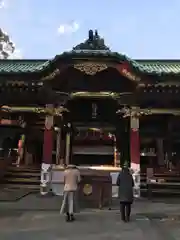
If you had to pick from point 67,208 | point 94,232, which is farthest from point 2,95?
point 94,232

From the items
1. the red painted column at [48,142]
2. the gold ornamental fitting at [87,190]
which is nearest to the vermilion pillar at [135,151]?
the gold ornamental fitting at [87,190]

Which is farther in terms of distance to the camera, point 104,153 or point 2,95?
point 104,153

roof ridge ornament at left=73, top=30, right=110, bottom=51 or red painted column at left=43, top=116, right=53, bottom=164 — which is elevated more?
roof ridge ornament at left=73, top=30, right=110, bottom=51

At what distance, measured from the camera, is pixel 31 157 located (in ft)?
64.3

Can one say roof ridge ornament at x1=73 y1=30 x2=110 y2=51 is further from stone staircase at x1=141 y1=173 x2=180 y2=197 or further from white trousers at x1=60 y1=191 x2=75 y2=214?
white trousers at x1=60 y1=191 x2=75 y2=214

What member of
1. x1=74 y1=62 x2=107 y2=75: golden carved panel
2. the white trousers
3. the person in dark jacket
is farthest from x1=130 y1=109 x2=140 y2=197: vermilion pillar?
the white trousers

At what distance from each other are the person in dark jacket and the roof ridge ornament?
35.7ft

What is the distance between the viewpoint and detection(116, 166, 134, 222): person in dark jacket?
924 cm

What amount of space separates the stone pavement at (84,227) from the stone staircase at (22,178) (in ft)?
17.5

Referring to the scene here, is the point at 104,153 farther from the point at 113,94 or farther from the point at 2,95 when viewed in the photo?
the point at 2,95

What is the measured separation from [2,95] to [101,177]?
663cm

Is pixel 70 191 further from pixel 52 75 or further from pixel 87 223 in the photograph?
pixel 52 75

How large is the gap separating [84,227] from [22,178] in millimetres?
8256

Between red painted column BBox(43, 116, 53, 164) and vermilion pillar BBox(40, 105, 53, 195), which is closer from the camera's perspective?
vermilion pillar BBox(40, 105, 53, 195)
